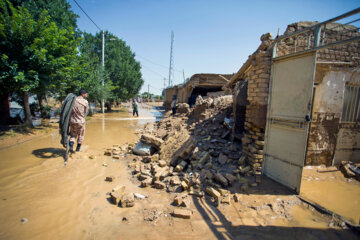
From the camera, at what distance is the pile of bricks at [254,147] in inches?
147

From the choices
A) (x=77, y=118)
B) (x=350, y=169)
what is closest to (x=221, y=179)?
(x=350, y=169)

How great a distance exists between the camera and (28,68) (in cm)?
673

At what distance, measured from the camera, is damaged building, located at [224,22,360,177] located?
374 centimetres

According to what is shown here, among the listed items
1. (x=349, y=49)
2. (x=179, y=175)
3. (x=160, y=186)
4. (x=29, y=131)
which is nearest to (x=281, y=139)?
(x=179, y=175)

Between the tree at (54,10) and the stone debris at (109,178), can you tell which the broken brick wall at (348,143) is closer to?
the stone debris at (109,178)

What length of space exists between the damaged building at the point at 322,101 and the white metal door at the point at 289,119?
0.15 metres

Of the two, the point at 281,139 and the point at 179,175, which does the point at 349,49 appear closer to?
the point at 281,139

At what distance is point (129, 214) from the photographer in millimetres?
2568

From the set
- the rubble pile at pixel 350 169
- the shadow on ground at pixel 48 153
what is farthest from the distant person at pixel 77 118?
the rubble pile at pixel 350 169

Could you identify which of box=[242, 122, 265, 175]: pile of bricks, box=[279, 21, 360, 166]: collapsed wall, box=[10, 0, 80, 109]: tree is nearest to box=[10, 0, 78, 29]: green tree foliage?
box=[10, 0, 80, 109]: tree

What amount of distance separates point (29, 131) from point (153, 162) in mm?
6800

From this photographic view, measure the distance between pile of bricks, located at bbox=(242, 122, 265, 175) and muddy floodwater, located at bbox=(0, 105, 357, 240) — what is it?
0.42 meters

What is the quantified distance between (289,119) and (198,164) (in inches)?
82.3

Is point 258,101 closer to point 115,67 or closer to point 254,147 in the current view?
point 254,147
